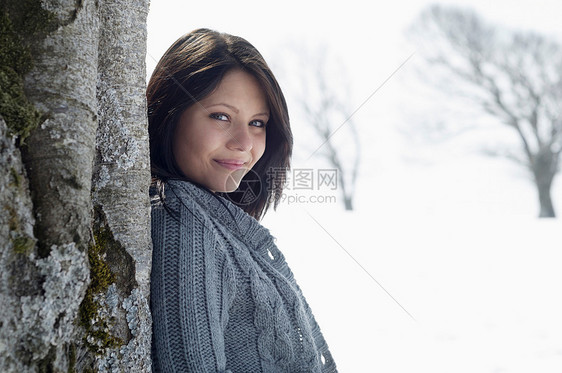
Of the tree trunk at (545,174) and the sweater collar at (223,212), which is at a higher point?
the sweater collar at (223,212)

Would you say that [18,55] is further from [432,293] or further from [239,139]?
[432,293]

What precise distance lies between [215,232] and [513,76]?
12.1 metres

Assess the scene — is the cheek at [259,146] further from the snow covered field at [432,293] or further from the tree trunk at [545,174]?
the tree trunk at [545,174]

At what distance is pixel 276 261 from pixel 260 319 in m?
0.24

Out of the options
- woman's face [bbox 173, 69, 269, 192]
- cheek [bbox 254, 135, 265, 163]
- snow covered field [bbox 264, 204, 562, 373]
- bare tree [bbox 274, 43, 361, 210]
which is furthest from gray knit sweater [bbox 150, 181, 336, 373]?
bare tree [bbox 274, 43, 361, 210]

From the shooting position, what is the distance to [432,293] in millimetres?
4543

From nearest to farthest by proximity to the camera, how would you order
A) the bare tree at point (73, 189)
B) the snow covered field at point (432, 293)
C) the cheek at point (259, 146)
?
the bare tree at point (73, 189) → the cheek at point (259, 146) → the snow covered field at point (432, 293)

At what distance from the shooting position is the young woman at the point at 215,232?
42.6 inches

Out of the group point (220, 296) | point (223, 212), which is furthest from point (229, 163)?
point (220, 296)

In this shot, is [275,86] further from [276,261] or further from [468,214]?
[468,214]

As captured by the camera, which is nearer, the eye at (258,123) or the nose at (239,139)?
the nose at (239,139)

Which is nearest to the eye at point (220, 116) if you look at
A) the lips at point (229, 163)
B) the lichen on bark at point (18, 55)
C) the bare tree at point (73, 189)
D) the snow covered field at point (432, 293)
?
the lips at point (229, 163)

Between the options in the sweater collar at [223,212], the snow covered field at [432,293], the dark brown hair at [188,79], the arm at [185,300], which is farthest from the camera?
the snow covered field at [432,293]

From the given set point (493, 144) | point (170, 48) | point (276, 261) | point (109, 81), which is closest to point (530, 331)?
point (276, 261)
